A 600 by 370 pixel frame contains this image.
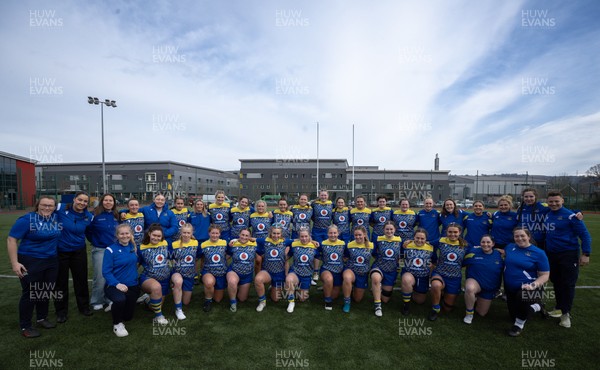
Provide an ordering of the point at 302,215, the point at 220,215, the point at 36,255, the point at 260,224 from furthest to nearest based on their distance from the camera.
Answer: the point at 302,215 < the point at 220,215 < the point at 260,224 < the point at 36,255

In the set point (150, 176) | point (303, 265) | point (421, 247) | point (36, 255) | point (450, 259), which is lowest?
point (303, 265)

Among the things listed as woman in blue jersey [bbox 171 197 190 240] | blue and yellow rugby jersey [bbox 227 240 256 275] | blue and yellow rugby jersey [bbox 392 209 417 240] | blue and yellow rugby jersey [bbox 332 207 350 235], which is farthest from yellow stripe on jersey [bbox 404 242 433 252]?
woman in blue jersey [bbox 171 197 190 240]

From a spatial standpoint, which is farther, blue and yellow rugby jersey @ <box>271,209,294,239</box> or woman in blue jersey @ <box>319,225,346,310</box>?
blue and yellow rugby jersey @ <box>271,209,294,239</box>

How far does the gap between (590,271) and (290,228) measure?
23.7 feet

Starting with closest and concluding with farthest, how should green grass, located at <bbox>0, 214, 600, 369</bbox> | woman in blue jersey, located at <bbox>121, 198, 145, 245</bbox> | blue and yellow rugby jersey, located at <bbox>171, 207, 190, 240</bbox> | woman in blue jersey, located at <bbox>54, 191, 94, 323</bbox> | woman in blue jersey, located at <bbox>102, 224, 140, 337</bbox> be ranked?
1. green grass, located at <bbox>0, 214, 600, 369</bbox>
2. woman in blue jersey, located at <bbox>102, 224, 140, 337</bbox>
3. woman in blue jersey, located at <bbox>54, 191, 94, 323</bbox>
4. woman in blue jersey, located at <bbox>121, 198, 145, 245</bbox>
5. blue and yellow rugby jersey, located at <bbox>171, 207, 190, 240</bbox>

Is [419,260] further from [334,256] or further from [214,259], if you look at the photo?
[214,259]

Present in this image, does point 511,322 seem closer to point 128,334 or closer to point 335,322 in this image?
point 335,322

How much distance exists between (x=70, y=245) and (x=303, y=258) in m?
3.47

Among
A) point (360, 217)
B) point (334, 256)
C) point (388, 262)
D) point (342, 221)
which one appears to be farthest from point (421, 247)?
point (342, 221)

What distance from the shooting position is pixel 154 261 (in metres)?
4.15

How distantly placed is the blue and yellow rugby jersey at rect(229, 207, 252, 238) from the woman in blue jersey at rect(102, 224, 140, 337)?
2312mm

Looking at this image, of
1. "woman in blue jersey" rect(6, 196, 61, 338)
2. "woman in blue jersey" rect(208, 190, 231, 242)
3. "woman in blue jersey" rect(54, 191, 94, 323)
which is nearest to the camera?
"woman in blue jersey" rect(6, 196, 61, 338)

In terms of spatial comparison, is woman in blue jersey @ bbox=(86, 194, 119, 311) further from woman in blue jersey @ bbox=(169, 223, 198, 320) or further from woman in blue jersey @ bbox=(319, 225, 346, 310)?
woman in blue jersey @ bbox=(319, 225, 346, 310)

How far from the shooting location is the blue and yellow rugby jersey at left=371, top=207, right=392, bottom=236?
5.99 meters
